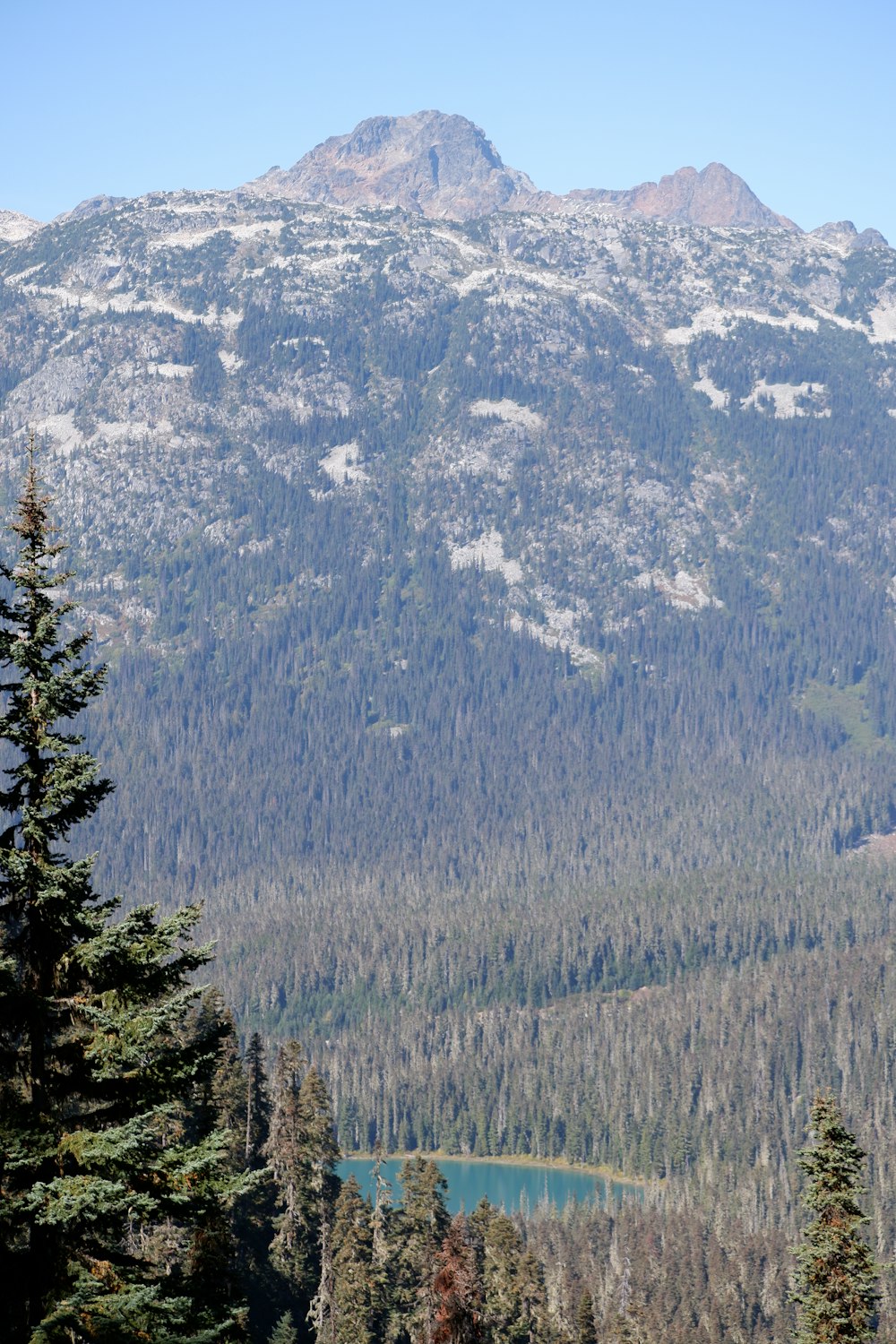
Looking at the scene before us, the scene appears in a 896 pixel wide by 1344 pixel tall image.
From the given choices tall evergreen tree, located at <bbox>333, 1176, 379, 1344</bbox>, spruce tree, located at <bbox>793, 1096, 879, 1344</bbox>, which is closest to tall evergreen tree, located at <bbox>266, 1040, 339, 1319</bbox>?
tall evergreen tree, located at <bbox>333, 1176, 379, 1344</bbox>

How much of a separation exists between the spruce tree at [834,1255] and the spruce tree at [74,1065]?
Answer: 24669mm

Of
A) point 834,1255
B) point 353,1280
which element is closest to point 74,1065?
point 834,1255

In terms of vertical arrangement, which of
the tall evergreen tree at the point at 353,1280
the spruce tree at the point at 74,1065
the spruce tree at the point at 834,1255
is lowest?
the tall evergreen tree at the point at 353,1280

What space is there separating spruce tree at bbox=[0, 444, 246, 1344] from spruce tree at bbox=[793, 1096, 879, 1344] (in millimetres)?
24669

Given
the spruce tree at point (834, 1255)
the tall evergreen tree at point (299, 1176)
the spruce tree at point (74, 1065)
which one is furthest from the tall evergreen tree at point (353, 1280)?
the spruce tree at point (74, 1065)

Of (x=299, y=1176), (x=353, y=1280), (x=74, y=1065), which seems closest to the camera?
(x=74, y=1065)

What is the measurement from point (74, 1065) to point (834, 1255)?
28988 mm

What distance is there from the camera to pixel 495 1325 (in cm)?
9800

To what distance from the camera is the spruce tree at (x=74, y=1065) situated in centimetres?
2781

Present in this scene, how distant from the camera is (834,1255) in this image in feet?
162

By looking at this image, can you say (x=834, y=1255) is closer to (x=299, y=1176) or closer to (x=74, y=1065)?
(x=74, y=1065)

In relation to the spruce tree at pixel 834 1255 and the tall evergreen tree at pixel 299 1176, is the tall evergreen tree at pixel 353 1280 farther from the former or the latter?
the spruce tree at pixel 834 1255

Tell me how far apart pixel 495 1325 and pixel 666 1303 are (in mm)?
89059

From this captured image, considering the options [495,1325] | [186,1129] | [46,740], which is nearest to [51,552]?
[46,740]
